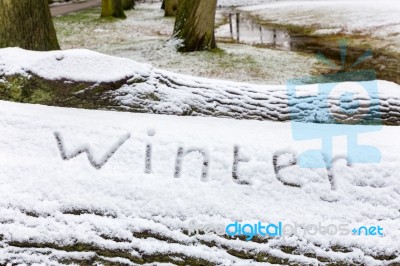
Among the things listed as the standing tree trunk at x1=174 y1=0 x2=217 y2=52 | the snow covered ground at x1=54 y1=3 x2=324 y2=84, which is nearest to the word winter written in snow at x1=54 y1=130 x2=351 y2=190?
the snow covered ground at x1=54 y1=3 x2=324 y2=84

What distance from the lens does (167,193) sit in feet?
7.95

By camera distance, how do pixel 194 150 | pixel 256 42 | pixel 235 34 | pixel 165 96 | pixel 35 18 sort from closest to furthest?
pixel 194 150 < pixel 165 96 < pixel 35 18 < pixel 256 42 < pixel 235 34

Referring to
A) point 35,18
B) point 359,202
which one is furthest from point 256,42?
point 359,202

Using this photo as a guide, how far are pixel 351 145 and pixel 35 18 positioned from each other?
4688 mm

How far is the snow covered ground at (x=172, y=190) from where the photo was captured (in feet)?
7.40

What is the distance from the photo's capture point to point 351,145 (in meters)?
2.65

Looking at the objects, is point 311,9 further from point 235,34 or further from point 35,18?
point 35,18

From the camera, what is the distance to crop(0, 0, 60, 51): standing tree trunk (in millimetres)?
5324

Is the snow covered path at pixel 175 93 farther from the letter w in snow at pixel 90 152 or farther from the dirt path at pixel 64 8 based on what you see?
the dirt path at pixel 64 8

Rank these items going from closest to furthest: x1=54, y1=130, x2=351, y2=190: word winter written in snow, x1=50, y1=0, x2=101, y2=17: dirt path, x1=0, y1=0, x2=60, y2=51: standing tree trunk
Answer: x1=54, y1=130, x2=351, y2=190: word winter written in snow → x1=0, y1=0, x2=60, y2=51: standing tree trunk → x1=50, y1=0, x2=101, y2=17: dirt path

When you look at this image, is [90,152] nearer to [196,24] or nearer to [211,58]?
[211,58]

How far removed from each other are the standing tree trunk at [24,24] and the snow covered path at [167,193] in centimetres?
308

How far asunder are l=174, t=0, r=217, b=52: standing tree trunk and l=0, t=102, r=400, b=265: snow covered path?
6.23m

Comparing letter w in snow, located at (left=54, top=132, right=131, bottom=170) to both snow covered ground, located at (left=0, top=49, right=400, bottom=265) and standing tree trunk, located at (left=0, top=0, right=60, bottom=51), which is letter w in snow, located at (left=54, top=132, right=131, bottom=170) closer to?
snow covered ground, located at (left=0, top=49, right=400, bottom=265)
